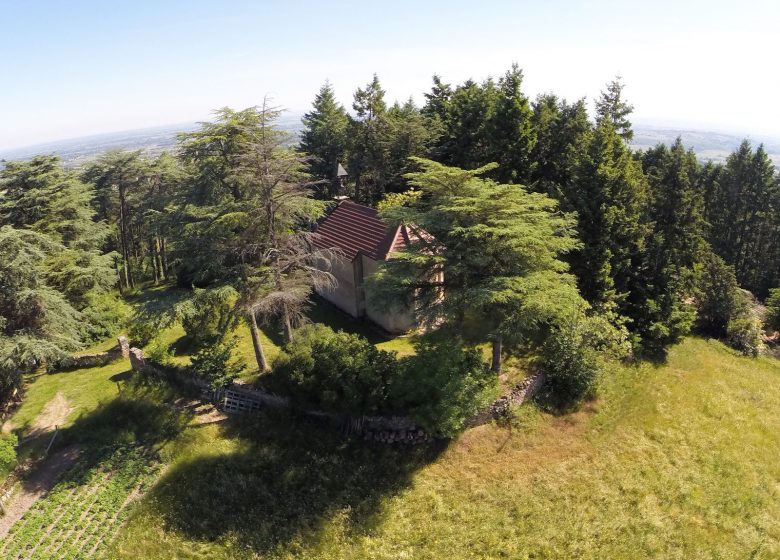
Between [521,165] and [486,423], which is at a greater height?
[521,165]

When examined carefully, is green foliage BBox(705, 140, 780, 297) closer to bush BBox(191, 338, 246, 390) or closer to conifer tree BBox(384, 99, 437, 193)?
conifer tree BBox(384, 99, 437, 193)

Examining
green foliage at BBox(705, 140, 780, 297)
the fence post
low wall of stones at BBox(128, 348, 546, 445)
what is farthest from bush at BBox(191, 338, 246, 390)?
green foliage at BBox(705, 140, 780, 297)

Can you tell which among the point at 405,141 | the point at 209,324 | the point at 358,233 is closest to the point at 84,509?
the point at 209,324

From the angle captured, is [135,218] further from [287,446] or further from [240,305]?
[287,446]

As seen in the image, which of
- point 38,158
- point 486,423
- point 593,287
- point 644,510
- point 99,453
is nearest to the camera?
point 644,510

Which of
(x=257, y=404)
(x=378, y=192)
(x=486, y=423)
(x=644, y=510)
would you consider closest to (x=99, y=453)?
(x=257, y=404)
